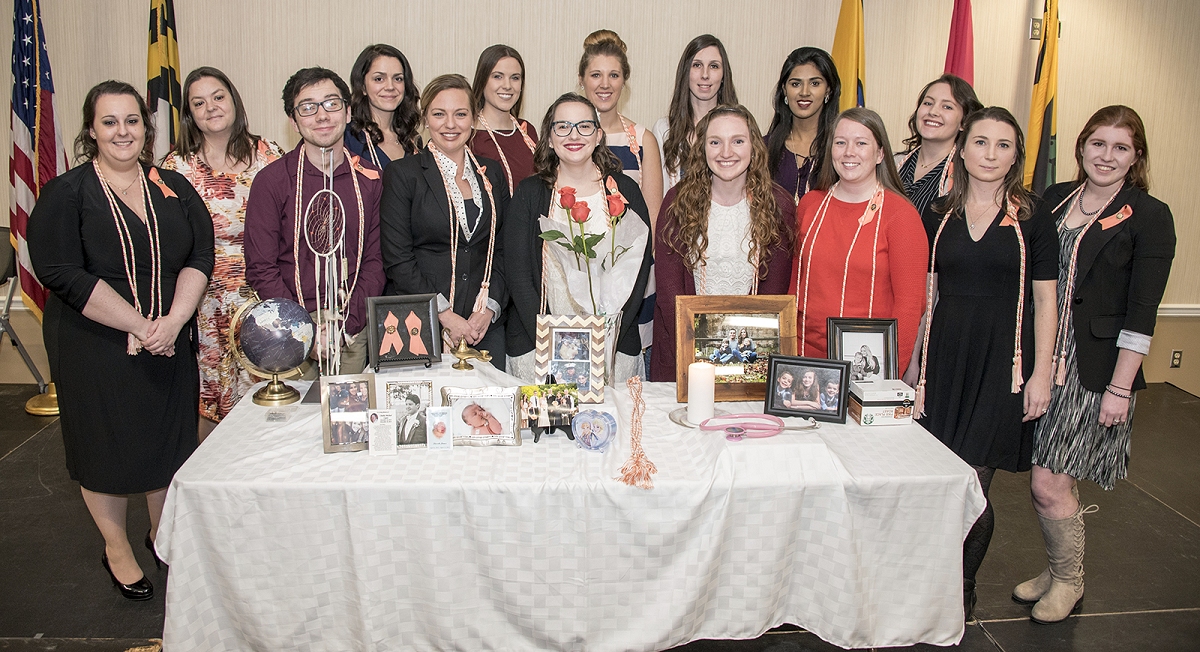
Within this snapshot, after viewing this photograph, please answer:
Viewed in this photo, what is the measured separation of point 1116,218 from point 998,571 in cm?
144

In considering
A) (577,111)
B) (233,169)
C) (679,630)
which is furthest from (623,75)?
(679,630)

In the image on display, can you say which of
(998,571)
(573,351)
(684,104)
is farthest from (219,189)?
(998,571)

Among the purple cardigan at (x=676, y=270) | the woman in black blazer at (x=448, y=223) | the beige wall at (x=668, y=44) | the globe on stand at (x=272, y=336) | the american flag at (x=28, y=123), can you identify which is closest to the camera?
the globe on stand at (x=272, y=336)

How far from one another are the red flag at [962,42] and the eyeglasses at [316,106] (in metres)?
3.88

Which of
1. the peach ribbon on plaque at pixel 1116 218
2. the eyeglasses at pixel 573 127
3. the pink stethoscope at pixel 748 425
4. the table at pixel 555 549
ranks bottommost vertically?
the table at pixel 555 549

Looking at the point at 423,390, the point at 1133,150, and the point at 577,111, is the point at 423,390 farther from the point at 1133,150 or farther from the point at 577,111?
the point at 1133,150

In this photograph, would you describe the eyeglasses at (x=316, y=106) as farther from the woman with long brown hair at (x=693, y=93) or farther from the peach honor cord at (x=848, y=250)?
the peach honor cord at (x=848, y=250)

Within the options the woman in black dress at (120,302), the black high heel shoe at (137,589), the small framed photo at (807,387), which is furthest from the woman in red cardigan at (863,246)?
the black high heel shoe at (137,589)

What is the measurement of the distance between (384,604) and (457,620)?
186 millimetres

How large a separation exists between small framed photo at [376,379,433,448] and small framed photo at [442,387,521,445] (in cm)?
6

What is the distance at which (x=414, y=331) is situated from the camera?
2.53 meters

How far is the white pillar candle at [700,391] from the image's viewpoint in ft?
7.54

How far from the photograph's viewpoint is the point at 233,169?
321 centimetres

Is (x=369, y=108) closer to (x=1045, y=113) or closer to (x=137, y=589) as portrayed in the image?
(x=137, y=589)
